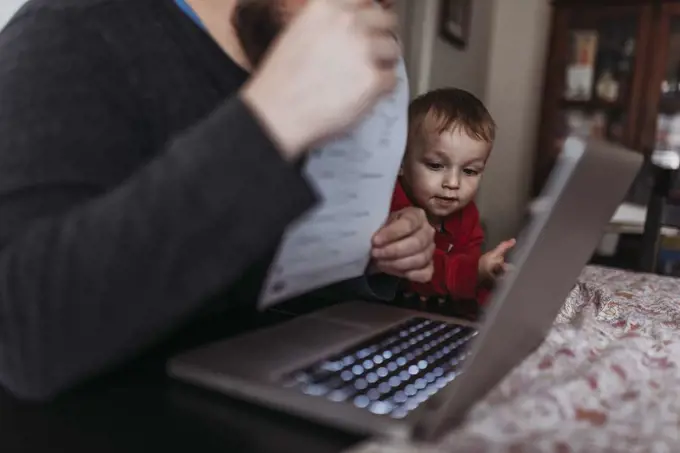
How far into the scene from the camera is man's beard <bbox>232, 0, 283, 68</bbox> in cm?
65

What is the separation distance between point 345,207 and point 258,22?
0.19 metres

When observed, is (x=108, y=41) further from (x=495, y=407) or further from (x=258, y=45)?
(x=495, y=407)

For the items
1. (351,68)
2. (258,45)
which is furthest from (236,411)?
(258,45)

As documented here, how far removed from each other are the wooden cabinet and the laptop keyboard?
8.16ft

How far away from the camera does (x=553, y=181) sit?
1.24 feet

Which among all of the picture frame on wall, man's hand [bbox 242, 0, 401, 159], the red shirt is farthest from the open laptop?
the picture frame on wall

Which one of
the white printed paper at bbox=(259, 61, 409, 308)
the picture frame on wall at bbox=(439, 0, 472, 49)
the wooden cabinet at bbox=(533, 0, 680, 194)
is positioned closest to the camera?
the white printed paper at bbox=(259, 61, 409, 308)

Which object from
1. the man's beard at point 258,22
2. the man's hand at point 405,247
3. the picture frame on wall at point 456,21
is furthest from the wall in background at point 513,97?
the man's beard at point 258,22

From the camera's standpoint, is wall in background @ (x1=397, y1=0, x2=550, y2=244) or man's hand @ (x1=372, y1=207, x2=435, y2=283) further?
wall in background @ (x1=397, y1=0, x2=550, y2=244)

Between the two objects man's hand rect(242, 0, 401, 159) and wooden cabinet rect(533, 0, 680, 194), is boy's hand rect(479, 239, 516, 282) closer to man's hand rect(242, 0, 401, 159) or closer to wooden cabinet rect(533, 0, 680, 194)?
man's hand rect(242, 0, 401, 159)

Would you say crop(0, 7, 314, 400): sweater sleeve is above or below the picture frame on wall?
below

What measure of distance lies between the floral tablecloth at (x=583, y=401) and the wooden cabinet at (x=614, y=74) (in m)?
2.50

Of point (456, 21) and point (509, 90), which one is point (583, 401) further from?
point (509, 90)

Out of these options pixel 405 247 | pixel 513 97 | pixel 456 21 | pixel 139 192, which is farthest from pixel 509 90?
pixel 139 192
